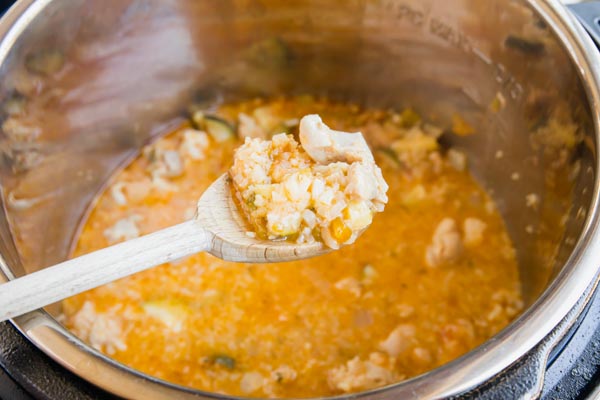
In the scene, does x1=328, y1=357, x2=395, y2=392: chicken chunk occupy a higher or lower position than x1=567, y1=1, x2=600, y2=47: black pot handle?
lower

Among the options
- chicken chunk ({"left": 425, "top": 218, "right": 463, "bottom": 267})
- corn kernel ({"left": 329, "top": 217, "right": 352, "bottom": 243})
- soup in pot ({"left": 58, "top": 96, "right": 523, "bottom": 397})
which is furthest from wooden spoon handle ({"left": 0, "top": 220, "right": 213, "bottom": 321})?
chicken chunk ({"left": 425, "top": 218, "right": 463, "bottom": 267})

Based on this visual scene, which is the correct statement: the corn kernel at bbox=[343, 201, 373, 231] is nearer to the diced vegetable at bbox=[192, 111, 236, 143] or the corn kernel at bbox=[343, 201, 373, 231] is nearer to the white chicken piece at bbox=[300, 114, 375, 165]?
the white chicken piece at bbox=[300, 114, 375, 165]

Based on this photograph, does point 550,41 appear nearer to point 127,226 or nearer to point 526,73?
point 526,73

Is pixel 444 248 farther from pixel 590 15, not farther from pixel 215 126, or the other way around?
pixel 215 126

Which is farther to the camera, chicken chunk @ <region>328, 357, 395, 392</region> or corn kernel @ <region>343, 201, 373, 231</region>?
chicken chunk @ <region>328, 357, 395, 392</region>

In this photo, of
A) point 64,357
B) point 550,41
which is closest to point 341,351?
point 64,357

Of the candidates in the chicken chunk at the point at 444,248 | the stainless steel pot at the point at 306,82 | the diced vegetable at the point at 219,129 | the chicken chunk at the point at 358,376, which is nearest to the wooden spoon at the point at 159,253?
the stainless steel pot at the point at 306,82

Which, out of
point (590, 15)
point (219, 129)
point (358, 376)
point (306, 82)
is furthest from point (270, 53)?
point (358, 376)

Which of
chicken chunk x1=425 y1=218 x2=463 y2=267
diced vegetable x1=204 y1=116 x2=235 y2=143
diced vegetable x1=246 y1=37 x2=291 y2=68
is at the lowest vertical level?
chicken chunk x1=425 y1=218 x2=463 y2=267
